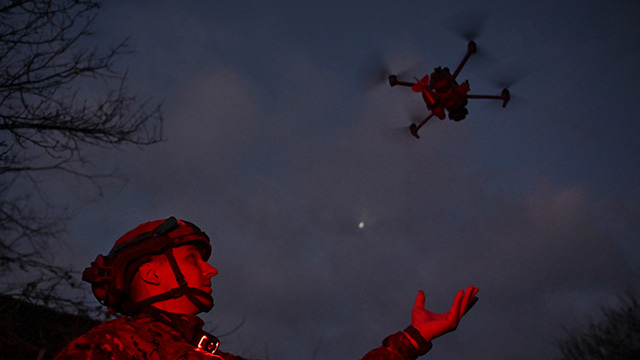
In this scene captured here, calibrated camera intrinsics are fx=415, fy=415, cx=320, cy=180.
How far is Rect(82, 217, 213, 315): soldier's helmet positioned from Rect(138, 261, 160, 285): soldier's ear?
0.10ft

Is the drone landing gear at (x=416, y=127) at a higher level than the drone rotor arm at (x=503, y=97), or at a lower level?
lower

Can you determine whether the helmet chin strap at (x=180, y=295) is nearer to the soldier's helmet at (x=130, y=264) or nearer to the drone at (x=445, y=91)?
the soldier's helmet at (x=130, y=264)

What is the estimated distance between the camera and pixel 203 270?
266 cm

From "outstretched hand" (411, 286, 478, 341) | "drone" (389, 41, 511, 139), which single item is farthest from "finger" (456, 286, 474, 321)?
"drone" (389, 41, 511, 139)

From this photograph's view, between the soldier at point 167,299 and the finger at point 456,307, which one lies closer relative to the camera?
the soldier at point 167,299

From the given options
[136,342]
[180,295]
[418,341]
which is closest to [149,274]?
[180,295]

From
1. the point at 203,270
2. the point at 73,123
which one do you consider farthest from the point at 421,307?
the point at 73,123

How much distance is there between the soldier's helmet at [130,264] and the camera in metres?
2.51

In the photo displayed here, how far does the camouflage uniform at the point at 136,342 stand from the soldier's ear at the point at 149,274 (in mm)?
209

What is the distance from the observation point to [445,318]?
288 cm

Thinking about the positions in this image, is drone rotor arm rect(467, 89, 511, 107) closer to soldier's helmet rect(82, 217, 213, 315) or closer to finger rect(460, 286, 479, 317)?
finger rect(460, 286, 479, 317)

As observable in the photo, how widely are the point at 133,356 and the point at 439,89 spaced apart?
305 inches

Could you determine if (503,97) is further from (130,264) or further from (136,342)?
(136,342)

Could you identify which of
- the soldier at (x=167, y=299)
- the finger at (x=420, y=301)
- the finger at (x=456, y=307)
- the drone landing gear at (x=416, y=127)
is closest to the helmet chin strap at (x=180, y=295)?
the soldier at (x=167, y=299)
